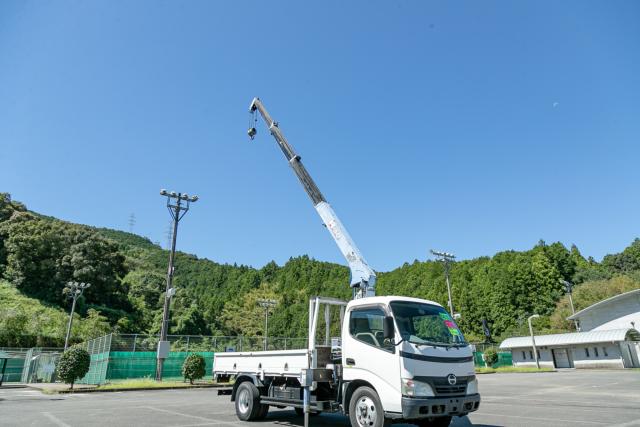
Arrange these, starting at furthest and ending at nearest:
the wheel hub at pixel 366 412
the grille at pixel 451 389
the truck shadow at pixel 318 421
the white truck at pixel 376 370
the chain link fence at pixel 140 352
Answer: the chain link fence at pixel 140 352
the truck shadow at pixel 318 421
the wheel hub at pixel 366 412
the grille at pixel 451 389
the white truck at pixel 376 370

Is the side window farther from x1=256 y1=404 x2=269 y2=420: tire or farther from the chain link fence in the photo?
the chain link fence

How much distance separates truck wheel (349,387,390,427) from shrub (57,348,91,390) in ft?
62.1

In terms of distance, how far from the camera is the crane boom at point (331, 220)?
42.1 feet

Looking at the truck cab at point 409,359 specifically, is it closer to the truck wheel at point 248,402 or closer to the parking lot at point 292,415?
the parking lot at point 292,415

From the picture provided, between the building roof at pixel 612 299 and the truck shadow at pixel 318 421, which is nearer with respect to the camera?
the truck shadow at pixel 318 421

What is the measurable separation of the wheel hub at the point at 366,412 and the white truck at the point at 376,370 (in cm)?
2

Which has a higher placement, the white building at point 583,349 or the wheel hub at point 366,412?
the white building at point 583,349

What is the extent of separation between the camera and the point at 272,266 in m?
147

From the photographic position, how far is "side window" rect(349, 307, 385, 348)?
7.49m

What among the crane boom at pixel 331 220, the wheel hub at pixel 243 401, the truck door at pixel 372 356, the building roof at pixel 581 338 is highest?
the crane boom at pixel 331 220

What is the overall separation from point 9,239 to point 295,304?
71.4 m

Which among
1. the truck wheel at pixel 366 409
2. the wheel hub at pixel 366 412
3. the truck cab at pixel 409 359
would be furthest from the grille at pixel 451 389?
the wheel hub at pixel 366 412

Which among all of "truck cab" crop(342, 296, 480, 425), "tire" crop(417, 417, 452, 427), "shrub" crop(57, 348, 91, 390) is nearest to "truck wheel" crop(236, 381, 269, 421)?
"truck cab" crop(342, 296, 480, 425)

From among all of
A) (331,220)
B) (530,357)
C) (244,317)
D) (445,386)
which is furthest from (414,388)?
(244,317)
